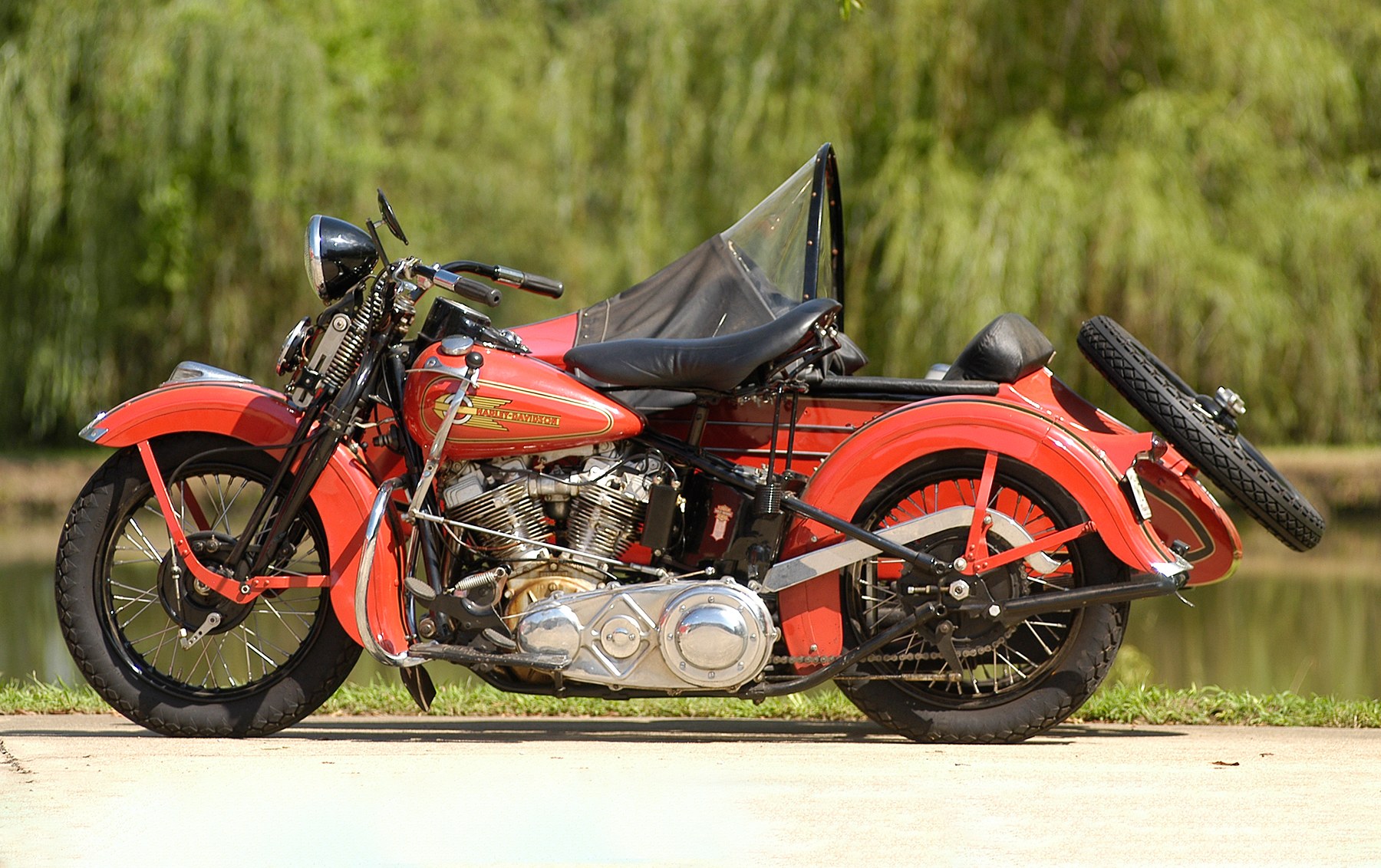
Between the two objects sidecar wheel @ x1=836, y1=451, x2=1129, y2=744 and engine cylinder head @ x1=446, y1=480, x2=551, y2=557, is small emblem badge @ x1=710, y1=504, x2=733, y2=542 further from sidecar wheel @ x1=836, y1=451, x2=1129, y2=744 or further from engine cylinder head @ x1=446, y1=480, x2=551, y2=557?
engine cylinder head @ x1=446, y1=480, x2=551, y2=557

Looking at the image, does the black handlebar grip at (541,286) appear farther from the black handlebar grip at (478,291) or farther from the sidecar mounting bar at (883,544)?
the sidecar mounting bar at (883,544)

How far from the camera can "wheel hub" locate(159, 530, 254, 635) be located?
455 centimetres

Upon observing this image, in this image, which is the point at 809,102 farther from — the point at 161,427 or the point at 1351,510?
the point at 161,427

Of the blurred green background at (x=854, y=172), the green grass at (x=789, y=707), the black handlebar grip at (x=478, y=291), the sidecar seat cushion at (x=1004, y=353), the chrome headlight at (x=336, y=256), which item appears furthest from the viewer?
the blurred green background at (x=854, y=172)

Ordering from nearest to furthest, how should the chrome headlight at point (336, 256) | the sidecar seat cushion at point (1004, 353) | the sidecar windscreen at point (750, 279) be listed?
1. the chrome headlight at point (336, 256)
2. the sidecar seat cushion at point (1004, 353)
3. the sidecar windscreen at point (750, 279)

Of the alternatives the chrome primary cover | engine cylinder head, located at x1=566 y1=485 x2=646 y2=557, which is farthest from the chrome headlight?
the chrome primary cover

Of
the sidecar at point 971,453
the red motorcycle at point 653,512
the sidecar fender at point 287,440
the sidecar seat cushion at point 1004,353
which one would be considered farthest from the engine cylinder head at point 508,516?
the sidecar seat cushion at point 1004,353

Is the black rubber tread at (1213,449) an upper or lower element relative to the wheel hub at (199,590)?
upper

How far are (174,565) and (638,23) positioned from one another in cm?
1074

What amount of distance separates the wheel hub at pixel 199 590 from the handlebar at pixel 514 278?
1.09 meters

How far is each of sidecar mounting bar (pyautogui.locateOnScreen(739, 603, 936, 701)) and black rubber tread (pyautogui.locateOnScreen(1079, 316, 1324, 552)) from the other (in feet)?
2.83

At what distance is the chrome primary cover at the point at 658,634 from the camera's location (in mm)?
4246

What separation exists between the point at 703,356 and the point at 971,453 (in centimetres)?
84

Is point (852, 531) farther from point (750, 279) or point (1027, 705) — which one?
point (750, 279)
